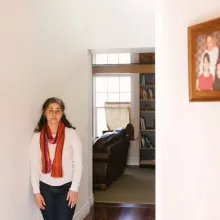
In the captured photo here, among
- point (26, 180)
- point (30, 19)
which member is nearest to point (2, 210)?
point (26, 180)

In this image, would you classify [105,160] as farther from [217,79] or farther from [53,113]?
[217,79]

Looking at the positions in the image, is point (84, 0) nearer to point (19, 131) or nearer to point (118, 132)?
point (19, 131)

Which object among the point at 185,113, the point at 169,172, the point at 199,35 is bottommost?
the point at 169,172

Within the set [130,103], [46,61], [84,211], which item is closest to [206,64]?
[46,61]

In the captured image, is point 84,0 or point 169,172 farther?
point 84,0

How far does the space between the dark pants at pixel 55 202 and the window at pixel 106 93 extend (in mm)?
5657

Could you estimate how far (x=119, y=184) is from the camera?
6496 mm

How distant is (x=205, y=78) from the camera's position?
1.57 m

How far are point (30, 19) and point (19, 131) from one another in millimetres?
978

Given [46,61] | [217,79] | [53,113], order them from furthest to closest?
1. [46,61]
2. [53,113]
3. [217,79]

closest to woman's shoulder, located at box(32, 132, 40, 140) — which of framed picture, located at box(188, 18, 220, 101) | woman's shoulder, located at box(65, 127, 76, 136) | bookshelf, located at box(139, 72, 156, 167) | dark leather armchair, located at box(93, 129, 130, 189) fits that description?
woman's shoulder, located at box(65, 127, 76, 136)

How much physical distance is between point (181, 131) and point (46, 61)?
2.06 m

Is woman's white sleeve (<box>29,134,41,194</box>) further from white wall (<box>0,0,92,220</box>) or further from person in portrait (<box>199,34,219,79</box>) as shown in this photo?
person in portrait (<box>199,34,219,79</box>)

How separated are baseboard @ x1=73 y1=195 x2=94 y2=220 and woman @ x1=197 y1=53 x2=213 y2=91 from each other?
9.99ft
